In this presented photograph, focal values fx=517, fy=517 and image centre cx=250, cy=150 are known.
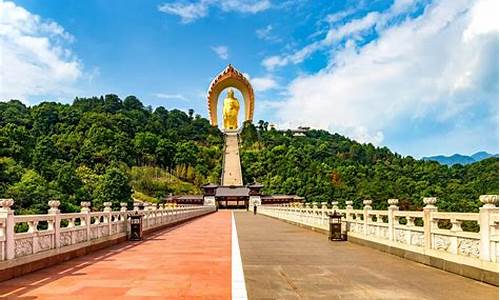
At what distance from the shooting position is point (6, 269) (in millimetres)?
9195

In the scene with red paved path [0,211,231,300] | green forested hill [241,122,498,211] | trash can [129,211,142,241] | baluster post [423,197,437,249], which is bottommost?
red paved path [0,211,231,300]

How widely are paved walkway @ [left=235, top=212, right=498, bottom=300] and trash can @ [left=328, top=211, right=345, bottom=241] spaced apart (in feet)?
13.6

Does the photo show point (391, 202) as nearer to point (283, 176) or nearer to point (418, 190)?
point (418, 190)

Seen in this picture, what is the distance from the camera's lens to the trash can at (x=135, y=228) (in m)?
18.6

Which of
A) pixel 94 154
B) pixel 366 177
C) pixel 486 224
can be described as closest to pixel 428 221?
pixel 486 224

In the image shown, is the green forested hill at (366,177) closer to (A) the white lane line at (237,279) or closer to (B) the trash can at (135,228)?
(B) the trash can at (135,228)

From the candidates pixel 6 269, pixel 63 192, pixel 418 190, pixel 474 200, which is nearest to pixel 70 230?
pixel 6 269

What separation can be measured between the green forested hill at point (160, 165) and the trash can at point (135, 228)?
115ft

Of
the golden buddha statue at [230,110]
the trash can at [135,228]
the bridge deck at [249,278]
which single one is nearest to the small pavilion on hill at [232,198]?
the golden buddha statue at [230,110]

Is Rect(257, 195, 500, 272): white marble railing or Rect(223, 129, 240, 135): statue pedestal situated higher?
Rect(223, 129, 240, 135): statue pedestal

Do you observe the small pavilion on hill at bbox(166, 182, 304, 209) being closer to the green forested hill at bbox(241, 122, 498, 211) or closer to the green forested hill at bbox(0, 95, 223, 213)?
the green forested hill at bbox(241, 122, 498, 211)

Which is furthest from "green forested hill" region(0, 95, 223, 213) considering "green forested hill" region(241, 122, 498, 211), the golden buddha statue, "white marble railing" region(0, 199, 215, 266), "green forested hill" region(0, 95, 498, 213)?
"white marble railing" region(0, 199, 215, 266)

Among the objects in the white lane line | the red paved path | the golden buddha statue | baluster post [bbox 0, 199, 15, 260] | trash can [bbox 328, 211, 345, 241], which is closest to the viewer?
the white lane line

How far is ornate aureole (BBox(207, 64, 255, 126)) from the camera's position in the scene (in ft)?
301
